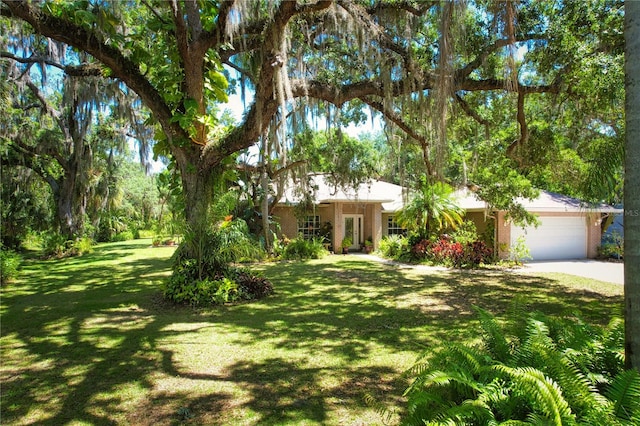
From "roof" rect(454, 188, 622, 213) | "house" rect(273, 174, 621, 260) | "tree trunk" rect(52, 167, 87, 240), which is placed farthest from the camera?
"tree trunk" rect(52, 167, 87, 240)

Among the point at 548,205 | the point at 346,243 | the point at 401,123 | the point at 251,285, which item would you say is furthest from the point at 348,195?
the point at 251,285

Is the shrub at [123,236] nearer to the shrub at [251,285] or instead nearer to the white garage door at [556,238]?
the shrub at [251,285]

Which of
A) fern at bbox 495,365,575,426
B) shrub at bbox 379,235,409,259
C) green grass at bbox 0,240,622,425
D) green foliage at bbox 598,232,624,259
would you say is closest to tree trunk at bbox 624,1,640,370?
fern at bbox 495,365,575,426

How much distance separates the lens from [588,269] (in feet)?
43.9

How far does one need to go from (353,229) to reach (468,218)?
5.55m

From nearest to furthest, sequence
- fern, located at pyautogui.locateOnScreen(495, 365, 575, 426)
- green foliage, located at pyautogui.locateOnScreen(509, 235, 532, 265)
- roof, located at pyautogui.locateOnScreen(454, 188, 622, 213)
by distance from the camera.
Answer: fern, located at pyautogui.locateOnScreen(495, 365, 575, 426)
green foliage, located at pyautogui.locateOnScreen(509, 235, 532, 265)
roof, located at pyautogui.locateOnScreen(454, 188, 622, 213)

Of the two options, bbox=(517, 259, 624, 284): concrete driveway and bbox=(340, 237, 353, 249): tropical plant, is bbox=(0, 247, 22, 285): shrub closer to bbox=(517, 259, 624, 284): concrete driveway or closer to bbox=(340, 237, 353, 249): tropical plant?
bbox=(340, 237, 353, 249): tropical plant

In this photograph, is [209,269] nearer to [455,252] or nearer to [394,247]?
[455,252]

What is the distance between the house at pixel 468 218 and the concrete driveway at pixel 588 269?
1364 mm

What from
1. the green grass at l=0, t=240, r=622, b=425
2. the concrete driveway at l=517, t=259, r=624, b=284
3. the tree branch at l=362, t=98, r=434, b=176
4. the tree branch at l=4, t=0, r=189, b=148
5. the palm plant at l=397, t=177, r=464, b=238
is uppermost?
the tree branch at l=4, t=0, r=189, b=148

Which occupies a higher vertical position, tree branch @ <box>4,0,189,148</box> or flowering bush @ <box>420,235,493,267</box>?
tree branch @ <box>4,0,189,148</box>

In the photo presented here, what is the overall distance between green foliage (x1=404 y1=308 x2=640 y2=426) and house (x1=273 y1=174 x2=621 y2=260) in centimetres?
1110

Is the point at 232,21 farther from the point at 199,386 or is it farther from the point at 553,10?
the point at 553,10

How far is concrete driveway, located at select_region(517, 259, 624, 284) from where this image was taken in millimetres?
11439
